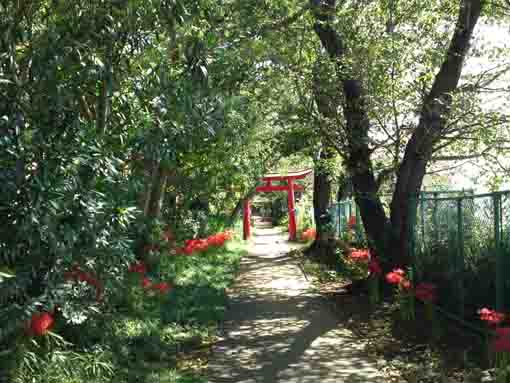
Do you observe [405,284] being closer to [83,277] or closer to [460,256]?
[460,256]

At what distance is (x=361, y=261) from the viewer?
13.7m

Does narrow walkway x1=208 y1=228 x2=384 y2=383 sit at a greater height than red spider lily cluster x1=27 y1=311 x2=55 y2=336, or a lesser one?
lesser

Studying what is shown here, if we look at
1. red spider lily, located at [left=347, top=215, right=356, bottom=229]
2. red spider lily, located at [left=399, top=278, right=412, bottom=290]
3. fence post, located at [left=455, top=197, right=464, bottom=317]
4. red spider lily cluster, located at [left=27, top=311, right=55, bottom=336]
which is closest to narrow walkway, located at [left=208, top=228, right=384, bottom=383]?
red spider lily, located at [left=399, top=278, right=412, bottom=290]

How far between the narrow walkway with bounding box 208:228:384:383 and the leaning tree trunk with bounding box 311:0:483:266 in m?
1.79

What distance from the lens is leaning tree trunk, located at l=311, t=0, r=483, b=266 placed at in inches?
366

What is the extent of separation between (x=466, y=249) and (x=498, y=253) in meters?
1.45

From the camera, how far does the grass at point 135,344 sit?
16.9 ft

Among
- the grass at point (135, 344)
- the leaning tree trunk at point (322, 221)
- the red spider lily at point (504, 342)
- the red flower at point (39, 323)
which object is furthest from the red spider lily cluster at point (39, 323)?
the leaning tree trunk at point (322, 221)

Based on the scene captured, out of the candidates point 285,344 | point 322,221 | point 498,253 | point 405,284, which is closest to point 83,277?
point 285,344

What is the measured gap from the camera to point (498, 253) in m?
6.82

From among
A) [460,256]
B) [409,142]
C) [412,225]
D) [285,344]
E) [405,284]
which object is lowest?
[285,344]

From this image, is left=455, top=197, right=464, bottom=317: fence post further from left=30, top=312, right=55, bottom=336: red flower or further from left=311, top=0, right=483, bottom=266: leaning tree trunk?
left=30, top=312, right=55, bottom=336: red flower

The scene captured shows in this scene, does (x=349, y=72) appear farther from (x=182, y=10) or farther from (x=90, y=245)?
(x=90, y=245)

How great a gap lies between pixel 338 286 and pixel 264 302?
2.44 metres
